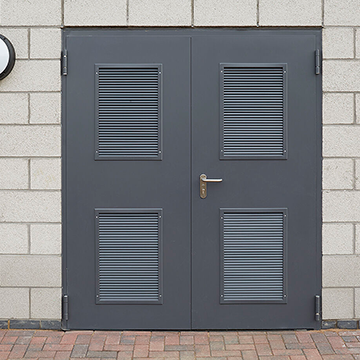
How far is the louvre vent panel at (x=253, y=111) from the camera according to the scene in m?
3.58

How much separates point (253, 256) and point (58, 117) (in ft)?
6.15

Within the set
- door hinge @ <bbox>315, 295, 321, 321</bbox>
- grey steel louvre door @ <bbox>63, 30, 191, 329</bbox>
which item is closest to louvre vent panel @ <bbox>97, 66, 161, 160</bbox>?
grey steel louvre door @ <bbox>63, 30, 191, 329</bbox>

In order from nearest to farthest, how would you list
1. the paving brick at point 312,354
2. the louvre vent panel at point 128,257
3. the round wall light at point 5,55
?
the paving brick at point 312,354
the round wall light at point 5,55
the louvre vent panel at point 128,257

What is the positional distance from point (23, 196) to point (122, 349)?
139 cm

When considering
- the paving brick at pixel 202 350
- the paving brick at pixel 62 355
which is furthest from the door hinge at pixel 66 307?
the paving brick at pixel 202 350

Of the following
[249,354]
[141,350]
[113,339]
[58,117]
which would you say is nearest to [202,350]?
[249,354]

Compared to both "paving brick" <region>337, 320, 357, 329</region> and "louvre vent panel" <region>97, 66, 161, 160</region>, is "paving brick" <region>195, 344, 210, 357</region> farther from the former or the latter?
"louvre vent panel" <region>97, 66, 161, 160</region>

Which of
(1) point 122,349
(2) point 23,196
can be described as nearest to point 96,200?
(2) point 23,196

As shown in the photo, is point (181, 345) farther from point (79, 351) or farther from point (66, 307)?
point (66, 307)

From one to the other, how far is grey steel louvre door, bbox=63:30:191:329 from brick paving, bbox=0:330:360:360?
14 centimetres

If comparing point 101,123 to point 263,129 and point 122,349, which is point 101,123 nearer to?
point 263,129

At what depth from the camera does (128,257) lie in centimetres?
364

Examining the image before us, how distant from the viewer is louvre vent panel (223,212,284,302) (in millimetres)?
3627

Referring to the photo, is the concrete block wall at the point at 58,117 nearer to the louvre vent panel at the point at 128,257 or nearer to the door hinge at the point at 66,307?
the door hinge at the point at 66,307
